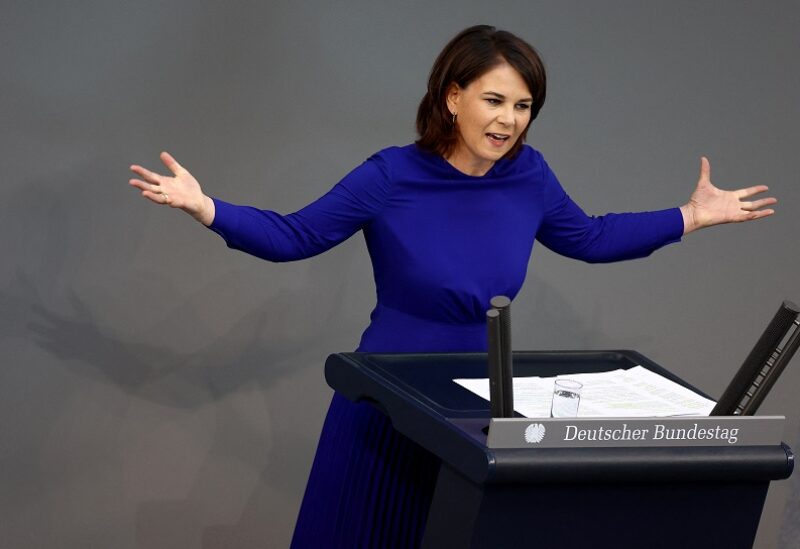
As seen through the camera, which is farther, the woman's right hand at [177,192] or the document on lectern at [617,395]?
the woman's right hand at [177,192]

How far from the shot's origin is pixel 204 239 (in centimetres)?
341

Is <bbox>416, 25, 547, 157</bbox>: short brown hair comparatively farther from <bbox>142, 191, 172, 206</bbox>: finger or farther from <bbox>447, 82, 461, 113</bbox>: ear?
<bbox>142, 191, 172, 206</bbox>: finger

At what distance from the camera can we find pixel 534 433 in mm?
1641

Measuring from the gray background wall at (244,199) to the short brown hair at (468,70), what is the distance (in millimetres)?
890

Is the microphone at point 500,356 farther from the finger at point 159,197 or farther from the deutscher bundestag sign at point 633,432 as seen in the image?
the finger at point 159,197

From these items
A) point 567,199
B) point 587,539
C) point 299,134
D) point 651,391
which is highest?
point 299,134

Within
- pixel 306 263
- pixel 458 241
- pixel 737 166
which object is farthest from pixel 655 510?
pixel 737 166

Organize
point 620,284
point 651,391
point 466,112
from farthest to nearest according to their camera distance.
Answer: point 620,284 < point 466,112 < point 651,391

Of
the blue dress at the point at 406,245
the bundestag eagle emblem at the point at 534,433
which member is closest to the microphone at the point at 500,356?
the bundestag eagle emblem at the point at 534,433

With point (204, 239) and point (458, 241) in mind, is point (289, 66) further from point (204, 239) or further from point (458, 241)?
point (458, 241)

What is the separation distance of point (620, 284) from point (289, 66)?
120 cm

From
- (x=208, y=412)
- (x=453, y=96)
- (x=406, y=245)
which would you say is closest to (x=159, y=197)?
(x=406, y=245)

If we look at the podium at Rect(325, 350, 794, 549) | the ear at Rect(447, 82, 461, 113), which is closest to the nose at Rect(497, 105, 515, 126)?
the ear at Rect(447, 82, 461, 113)

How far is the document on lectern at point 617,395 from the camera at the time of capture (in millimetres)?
1837
